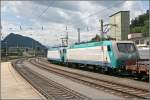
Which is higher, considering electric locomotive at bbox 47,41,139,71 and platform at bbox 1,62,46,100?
electric locomotive at bbox 47,41,139,71

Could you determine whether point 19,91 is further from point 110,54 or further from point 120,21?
point 120,21

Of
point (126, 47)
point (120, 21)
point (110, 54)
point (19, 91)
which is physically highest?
point (120, 21)

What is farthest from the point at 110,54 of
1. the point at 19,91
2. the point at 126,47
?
the point at 19,91

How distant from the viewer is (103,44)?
33219 millimetres

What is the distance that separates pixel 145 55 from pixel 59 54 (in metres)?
24.8

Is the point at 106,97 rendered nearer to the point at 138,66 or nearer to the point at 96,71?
the point at 138,66

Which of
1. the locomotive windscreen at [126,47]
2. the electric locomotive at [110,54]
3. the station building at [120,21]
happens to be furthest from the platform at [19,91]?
the station building at [120,21]

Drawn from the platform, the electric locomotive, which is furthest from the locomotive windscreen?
the platform

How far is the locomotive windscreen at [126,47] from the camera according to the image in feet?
103

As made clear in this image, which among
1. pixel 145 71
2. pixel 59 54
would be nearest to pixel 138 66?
pixel 145 71

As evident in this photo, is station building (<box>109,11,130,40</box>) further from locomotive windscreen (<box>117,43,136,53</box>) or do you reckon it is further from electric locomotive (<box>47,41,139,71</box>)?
locomotive windscreen (<box>117,43,136,53</box>)

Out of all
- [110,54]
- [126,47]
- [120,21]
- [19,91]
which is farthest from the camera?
[120,21]

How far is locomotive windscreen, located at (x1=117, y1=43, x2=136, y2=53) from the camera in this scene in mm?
31266

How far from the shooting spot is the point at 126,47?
31.6 m
